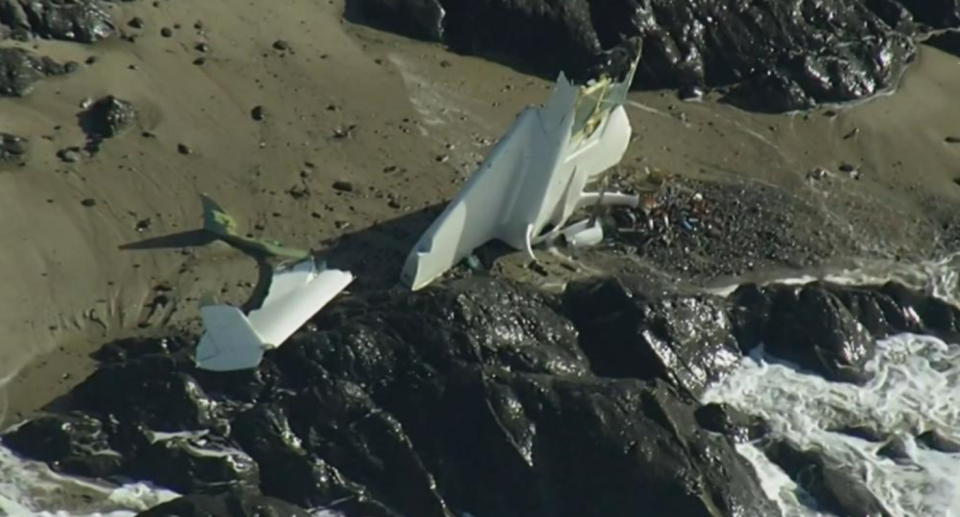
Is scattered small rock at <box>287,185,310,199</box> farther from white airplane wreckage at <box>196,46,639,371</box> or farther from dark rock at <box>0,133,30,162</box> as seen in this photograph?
dark rock at <box>0,133,30,162</box>

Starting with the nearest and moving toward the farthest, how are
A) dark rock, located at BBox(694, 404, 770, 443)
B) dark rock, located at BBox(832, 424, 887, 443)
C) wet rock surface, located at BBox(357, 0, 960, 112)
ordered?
dark rock, located at BBox(694, 404, 770, 443) → dark rock, located at BBox(832, 424, 887, 443) → wet rock surface, located at BBox(357, 0, 960, 112)

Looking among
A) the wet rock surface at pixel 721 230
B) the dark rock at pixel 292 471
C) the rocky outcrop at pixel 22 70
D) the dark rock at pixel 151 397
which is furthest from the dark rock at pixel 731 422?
the rocky outcrop at pixel 22 70

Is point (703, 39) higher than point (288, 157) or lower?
lower

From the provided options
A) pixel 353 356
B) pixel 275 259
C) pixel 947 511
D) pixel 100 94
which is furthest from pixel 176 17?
pixel 947 511

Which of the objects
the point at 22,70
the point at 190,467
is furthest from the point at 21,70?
the point at 190,467

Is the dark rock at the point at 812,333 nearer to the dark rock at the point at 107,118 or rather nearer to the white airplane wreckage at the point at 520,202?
the white airplane wreckage at the point at 520,202

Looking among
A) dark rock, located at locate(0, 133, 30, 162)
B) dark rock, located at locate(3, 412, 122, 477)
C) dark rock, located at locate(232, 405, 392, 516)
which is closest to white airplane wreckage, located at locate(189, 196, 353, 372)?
dark rock, located at locate(232, 405, 392, 516)

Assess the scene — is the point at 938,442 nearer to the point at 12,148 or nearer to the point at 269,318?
the point at 269,318
